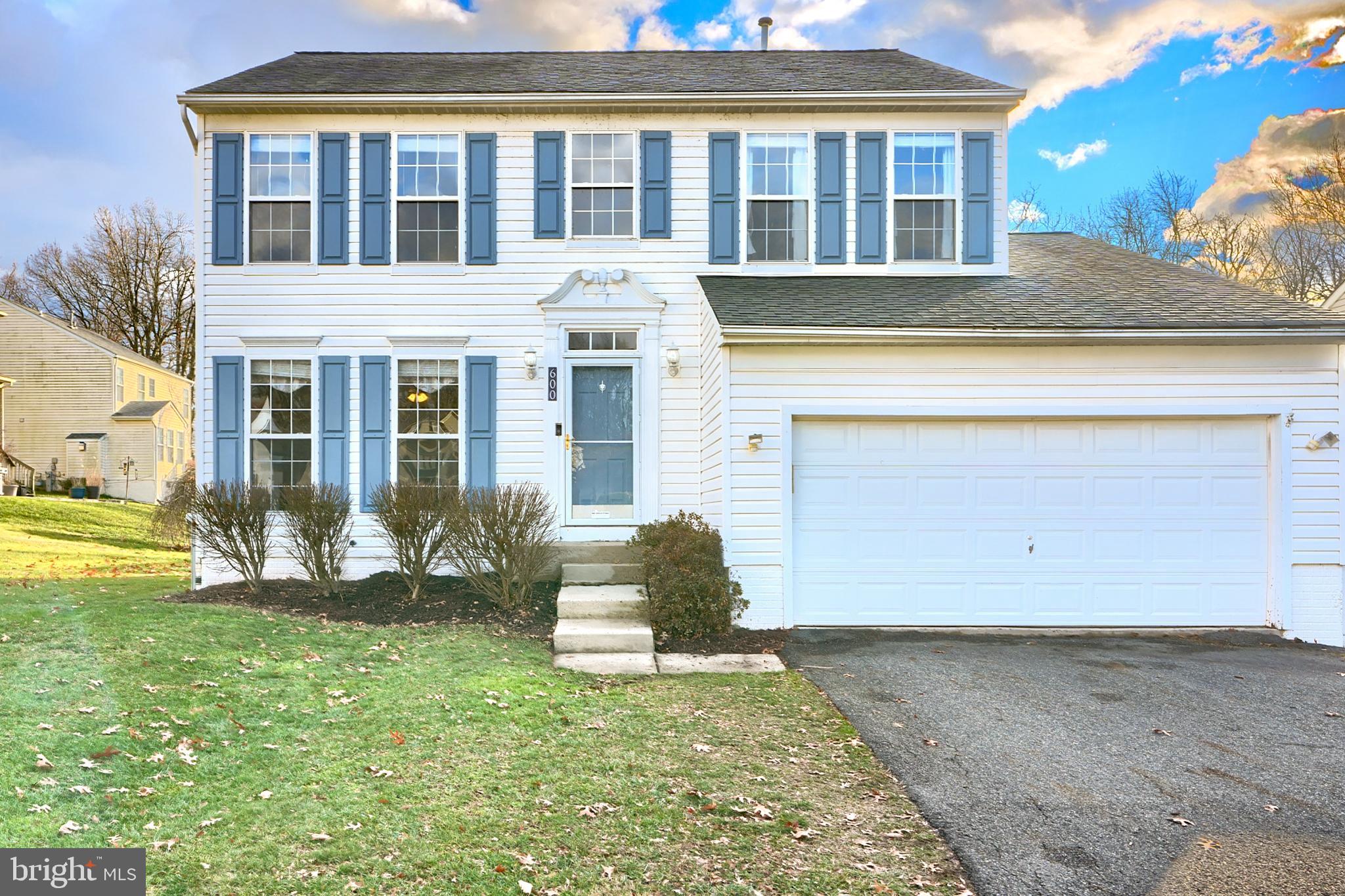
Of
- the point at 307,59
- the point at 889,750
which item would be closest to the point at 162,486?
the point at 307,59

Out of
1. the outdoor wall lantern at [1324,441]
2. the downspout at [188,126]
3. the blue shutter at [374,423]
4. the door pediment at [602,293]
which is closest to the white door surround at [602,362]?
the door pediment at [602,293]

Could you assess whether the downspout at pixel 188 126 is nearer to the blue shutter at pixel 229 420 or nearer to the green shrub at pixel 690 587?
the blue shutter at pixel 229 420

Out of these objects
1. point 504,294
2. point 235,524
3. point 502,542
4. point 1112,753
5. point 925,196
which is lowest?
point 1112,753

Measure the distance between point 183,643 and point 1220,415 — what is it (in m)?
9.07

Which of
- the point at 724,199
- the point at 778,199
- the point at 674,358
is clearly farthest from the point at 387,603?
the point at 778,199

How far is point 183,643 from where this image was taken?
5.92 metres

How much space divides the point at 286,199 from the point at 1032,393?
830 centimetres

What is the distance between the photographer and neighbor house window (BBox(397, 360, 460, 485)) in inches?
367

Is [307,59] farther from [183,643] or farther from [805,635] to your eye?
[805,635]

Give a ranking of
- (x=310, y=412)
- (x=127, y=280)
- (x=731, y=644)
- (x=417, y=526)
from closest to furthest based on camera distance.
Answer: (x=731, y=644)
(x=417, y=526)
(x=310, y=412)
(x=127, y=280)

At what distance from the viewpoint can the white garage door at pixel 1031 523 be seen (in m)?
7.79

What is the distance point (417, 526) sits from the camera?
808 centimetres

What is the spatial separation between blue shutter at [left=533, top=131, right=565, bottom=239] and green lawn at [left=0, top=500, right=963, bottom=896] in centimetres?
503

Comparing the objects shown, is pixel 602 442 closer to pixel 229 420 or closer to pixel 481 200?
pixel 481 200
